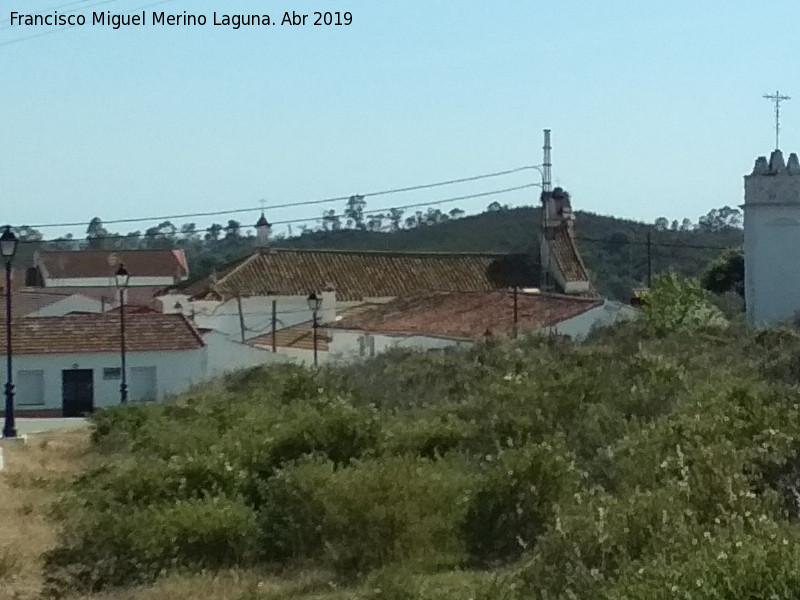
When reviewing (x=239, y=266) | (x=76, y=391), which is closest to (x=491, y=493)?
(x=76, y=391)

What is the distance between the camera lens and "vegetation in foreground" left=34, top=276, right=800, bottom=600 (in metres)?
6.84

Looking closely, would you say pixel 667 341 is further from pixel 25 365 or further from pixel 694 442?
pixel 25 365

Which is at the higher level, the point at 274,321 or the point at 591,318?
the point at 591,318

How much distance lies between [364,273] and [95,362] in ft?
43.5

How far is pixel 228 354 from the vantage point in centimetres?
3797

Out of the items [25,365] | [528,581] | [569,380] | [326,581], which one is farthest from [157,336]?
[528,581]

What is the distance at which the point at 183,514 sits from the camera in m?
11.4

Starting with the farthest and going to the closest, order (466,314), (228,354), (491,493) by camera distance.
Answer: (228,354) < (466,314) < (491,493)

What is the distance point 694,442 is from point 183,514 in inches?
170

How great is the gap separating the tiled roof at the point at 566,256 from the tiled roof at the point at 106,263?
27629mm

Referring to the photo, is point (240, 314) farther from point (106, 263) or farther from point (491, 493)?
point (491, 493)

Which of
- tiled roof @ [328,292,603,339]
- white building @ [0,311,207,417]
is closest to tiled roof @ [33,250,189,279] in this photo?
white building @ [0,311,207,417]

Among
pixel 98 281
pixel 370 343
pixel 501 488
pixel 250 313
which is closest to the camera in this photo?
pixel 501 488

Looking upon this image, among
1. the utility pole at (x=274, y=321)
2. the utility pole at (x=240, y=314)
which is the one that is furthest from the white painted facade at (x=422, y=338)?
the utility pole at (x=240, y=314)
